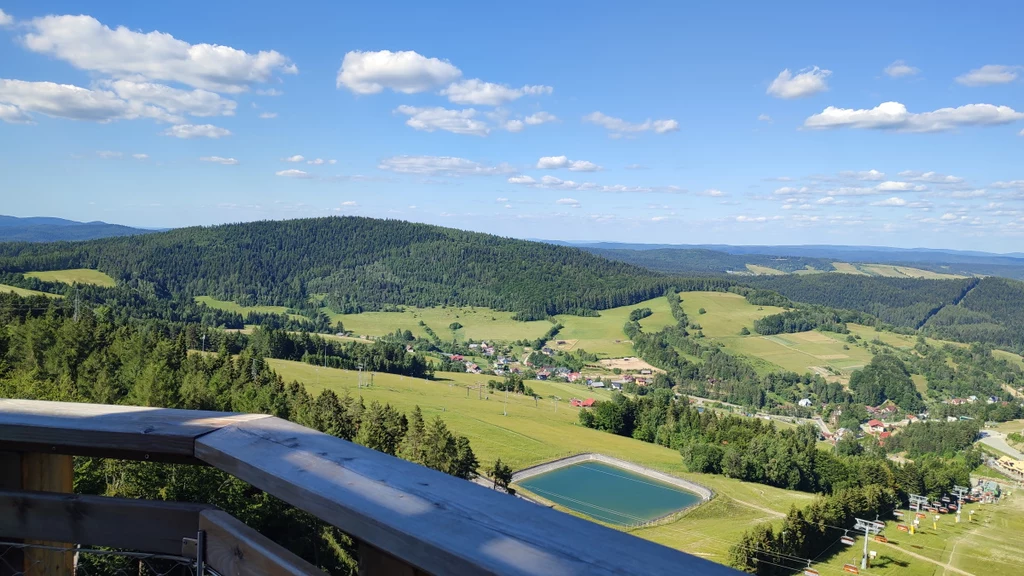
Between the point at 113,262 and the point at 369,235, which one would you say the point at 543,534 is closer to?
the point at 113,262

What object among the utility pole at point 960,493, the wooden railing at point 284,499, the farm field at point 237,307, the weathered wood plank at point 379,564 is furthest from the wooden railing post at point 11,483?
the farm field at point 237,307

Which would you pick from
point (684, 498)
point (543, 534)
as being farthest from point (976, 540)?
point (543, 534)

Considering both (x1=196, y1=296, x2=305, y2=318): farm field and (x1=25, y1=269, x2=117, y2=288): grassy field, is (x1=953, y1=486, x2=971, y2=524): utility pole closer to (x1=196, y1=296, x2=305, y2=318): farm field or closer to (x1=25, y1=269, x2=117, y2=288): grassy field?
(x1=196, y1=296, x2=305, y2=318): farm field

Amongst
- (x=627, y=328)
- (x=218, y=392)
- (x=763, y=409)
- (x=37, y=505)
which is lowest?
(x=763, y=409)

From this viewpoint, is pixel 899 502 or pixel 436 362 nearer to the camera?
pixel 899 502

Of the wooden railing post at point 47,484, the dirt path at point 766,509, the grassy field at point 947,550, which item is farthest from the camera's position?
the dirt path at point 766,509

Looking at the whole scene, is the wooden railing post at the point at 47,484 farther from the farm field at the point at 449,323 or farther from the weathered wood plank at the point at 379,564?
the farm field at the point at 449,323

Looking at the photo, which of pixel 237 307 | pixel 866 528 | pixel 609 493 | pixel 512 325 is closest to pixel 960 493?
pixel 866 528
